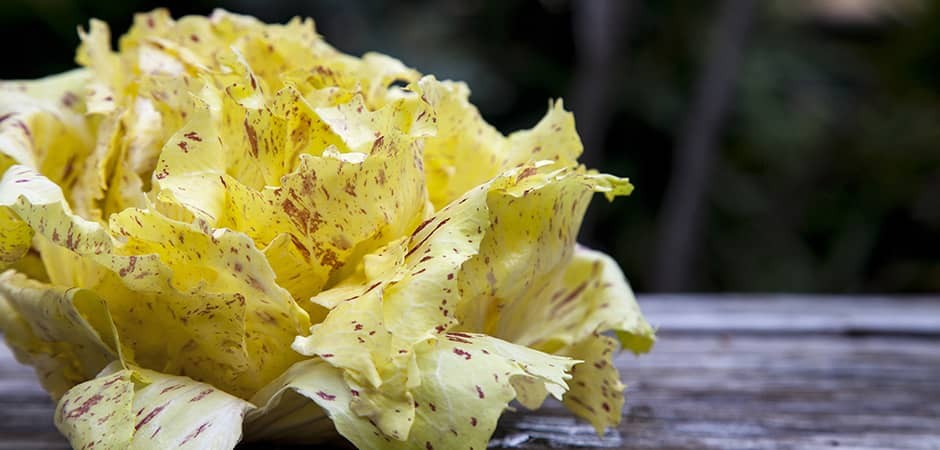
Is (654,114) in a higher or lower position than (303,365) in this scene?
higher

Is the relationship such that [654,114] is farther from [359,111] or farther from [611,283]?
[359,111]

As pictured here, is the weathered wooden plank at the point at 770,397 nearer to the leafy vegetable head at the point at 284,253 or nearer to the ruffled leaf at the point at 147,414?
the leafy vegetable head at the point at 284,253

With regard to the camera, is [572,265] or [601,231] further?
[601,231]

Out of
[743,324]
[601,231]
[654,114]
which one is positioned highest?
[654,114]

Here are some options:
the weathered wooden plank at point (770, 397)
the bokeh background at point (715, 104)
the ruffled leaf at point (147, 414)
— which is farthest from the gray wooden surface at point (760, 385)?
the bokeh background at point (715, 104)

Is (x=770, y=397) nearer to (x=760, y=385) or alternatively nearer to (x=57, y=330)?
(x=760, y=385)

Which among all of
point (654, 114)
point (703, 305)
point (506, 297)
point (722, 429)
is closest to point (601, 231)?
point (654, 114)

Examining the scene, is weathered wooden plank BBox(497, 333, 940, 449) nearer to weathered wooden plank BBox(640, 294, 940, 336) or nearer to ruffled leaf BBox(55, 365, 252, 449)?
weathered wooden plank BBox(640, 294, 940, 336)

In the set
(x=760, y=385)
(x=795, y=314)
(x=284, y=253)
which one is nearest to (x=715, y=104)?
(x=795, y=314)
